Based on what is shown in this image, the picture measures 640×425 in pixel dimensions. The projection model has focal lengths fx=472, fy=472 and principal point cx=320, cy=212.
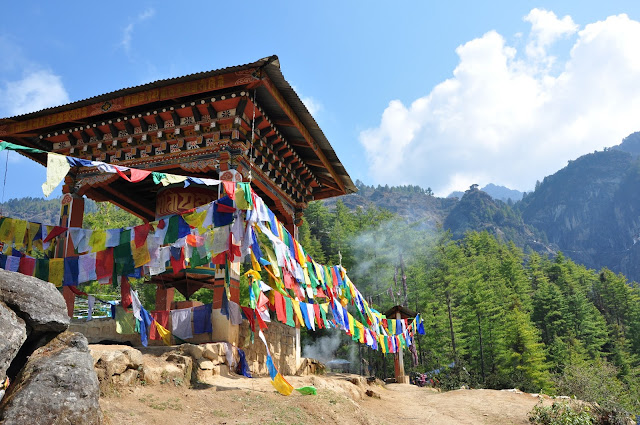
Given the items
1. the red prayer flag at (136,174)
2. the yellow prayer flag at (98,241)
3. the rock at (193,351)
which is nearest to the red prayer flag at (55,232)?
the yellow prayer flag at (98,241)

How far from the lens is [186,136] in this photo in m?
12.5

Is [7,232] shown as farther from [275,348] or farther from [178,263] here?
[275,348]

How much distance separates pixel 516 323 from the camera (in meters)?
37.8

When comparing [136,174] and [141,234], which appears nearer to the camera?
[136,174]

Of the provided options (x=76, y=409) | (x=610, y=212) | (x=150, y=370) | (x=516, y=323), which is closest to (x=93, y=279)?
(x=150, y=370)

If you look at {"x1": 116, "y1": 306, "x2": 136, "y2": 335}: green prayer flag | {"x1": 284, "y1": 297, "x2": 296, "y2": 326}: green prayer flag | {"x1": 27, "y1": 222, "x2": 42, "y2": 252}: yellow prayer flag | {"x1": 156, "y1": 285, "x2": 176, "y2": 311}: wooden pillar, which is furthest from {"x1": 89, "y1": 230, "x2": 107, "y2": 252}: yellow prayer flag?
{"x1": 156, "y1": 285, "x2": 176, "y2": 311}: wooden pillar

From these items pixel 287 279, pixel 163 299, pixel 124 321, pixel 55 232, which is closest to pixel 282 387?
pixel 287 279

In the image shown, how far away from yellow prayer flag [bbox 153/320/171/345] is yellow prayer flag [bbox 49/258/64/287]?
7.37 ft

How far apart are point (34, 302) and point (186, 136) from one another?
7615 millimetres

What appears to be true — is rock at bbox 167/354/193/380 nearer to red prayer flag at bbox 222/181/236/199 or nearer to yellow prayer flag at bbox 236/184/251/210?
yellow prayer flag at bbox 236/184/251/210

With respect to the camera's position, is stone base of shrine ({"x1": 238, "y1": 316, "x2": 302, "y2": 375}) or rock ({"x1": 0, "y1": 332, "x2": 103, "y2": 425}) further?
stone base of shrine ({"x1": 238, "y1": 316, "x2": 302, "y2": 375})

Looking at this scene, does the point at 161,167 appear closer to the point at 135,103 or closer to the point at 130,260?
the point at 135,103

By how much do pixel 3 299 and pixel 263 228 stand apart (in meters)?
4.97

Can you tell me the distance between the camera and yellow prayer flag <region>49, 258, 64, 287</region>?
33.6ft
